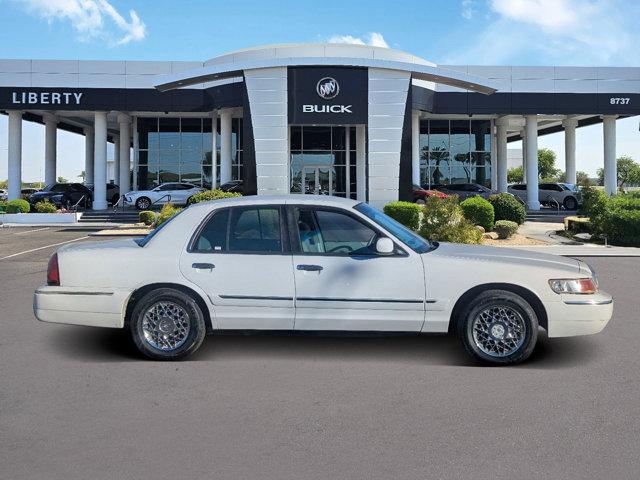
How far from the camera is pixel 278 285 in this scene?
5.80 m

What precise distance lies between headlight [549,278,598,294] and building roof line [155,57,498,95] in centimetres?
2153

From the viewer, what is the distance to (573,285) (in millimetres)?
5777

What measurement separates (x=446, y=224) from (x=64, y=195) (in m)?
28.0

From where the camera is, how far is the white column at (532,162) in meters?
37.8

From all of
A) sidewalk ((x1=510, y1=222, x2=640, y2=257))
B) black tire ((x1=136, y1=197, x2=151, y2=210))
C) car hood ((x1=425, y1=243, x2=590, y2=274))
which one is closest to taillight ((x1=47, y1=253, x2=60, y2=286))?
car hood ((x1=425, y1=243, x2=590, y2=274))

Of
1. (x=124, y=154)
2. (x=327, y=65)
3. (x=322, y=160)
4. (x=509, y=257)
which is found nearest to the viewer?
(x=509, y=257)

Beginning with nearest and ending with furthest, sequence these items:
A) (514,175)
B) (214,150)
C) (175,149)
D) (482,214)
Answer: (482,214) < (214,150) < (175,149) < (514,175)

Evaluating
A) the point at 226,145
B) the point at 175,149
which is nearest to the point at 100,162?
the point at 226,145

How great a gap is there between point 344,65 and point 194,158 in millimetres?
19980

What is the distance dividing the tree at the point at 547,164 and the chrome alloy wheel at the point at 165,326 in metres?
113

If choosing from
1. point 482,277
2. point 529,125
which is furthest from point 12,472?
point 529,125

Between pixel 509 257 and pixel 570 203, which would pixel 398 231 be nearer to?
pixel 509 257

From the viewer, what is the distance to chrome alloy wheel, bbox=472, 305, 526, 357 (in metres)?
5.70

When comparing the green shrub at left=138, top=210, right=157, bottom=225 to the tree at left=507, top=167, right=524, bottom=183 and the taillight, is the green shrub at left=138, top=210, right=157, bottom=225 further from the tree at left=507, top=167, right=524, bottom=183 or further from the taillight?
the tree at left=507, top=167, right=524, bottom=183
